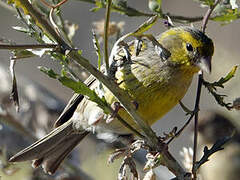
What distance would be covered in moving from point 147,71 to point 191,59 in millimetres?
273

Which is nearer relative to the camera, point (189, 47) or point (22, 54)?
point (22, 54)

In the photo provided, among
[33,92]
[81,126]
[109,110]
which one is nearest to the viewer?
[109,110]

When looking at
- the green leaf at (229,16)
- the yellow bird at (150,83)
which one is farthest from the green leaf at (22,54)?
the green leaf at (229,16)

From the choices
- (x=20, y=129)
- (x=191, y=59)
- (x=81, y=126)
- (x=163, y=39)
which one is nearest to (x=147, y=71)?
(x=191, y=59)

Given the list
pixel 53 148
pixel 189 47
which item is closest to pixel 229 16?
pixel 189 47

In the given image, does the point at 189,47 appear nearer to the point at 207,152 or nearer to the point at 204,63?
the point at 204,63

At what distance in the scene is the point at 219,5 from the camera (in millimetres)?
2453

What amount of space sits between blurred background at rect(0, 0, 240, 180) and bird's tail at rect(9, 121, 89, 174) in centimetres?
13

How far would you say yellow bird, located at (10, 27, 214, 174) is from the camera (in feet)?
8.82

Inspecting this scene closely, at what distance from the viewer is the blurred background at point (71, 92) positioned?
3.65 metres

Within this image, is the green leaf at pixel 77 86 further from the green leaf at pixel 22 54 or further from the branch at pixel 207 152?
the branch at pixel 207 152

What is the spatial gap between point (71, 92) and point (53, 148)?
13.6ft

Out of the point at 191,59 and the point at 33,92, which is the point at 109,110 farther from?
the point at 33,92

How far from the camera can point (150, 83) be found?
2.75 meters
